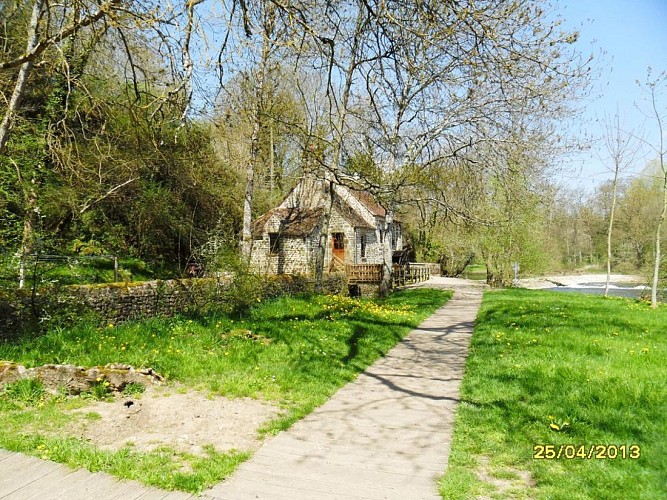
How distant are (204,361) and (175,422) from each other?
211 cm

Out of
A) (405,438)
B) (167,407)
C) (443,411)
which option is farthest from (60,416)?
(443,411)

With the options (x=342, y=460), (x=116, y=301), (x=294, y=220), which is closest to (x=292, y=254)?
(x=294, y=220)

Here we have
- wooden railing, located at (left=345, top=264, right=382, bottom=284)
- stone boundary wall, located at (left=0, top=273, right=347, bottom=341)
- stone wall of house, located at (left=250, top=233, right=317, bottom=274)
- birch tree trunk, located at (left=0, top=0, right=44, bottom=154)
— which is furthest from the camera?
stone wall of house, located at (left=250, top=233, right=317, bottom=274)

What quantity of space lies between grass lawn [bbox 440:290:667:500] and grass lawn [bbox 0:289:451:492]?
1.97 m

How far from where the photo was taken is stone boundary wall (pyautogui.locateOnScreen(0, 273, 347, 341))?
782 centimetres

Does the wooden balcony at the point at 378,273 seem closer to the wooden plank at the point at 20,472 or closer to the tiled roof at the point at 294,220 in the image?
the tiled roof at the point at 294,220

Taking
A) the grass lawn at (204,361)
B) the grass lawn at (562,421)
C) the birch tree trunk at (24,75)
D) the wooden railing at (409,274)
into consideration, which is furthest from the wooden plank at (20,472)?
the wooden railing at (409,274)

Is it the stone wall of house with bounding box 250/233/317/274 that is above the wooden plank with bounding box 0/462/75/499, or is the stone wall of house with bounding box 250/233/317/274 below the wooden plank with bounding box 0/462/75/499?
above

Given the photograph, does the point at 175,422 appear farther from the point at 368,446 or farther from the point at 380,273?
the point at 380,273

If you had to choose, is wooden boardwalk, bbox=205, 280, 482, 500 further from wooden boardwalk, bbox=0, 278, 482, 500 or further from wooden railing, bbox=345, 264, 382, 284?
wooden railing, bbox=345, 264, 382, 284

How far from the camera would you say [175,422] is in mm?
4977

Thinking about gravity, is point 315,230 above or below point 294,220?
below

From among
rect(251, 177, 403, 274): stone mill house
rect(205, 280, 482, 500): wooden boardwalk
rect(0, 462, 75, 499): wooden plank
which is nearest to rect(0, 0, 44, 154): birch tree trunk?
rect(0, 462, 75, 499): wooden plank

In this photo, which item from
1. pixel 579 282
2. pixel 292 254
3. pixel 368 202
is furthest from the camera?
pixel 579 282
